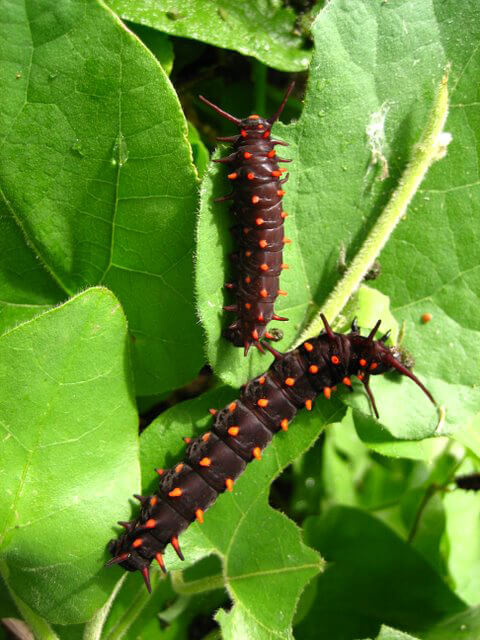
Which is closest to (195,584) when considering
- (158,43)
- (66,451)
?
(66,451)

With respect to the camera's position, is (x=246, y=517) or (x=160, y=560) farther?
(x=246, y=517)

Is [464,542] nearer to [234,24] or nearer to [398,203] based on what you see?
[398,203]

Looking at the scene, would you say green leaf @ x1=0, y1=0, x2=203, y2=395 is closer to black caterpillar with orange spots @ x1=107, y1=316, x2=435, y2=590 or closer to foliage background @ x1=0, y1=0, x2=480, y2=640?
foliage background @ x1=0, y1=0, x2=480, y2=640

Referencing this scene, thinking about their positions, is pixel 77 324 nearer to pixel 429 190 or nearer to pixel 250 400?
pixel 250 400

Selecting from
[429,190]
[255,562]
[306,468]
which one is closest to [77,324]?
[255,562]

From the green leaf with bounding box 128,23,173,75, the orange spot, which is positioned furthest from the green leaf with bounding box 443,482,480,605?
the green leaf with bounding box 128,23,173,75

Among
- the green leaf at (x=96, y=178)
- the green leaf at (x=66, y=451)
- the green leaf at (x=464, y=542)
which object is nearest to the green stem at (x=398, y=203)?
the green leaf at (x=96, y=178)

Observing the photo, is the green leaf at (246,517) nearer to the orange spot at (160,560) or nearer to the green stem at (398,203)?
the orange spot at (160,560)
